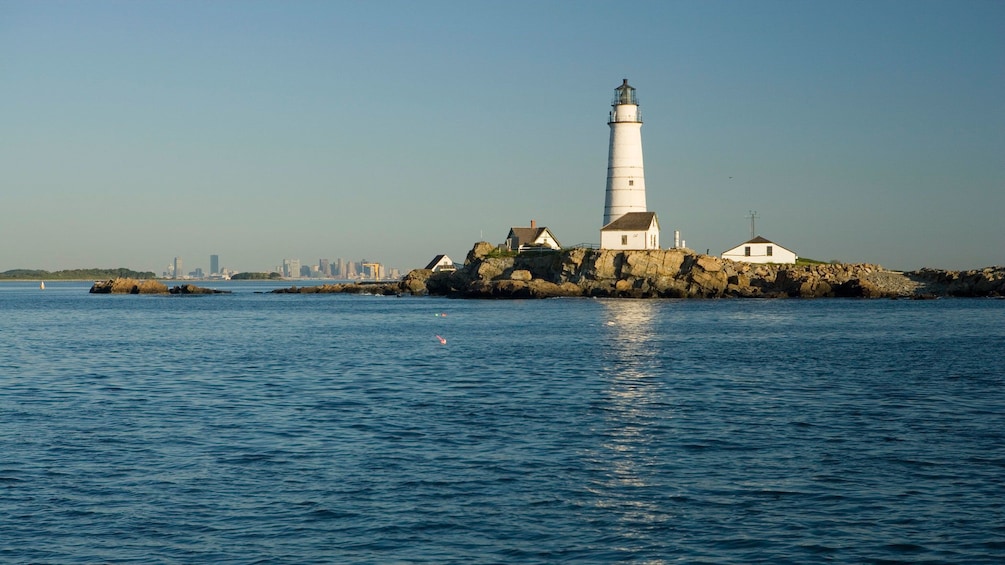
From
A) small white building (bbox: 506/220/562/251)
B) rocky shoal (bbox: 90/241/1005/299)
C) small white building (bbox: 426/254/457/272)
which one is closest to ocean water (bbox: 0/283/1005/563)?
rocky shoal (bbox: 90/241/1005/299)

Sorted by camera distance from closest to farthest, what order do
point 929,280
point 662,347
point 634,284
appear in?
point 662,347, point 634,284, point 929,280

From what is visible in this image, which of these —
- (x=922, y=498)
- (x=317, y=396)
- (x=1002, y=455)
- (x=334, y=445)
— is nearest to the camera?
(x=922, y=498)

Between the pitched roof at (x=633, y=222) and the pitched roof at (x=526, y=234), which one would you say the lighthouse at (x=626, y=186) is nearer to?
the pitched roof at (x=633, y=222)

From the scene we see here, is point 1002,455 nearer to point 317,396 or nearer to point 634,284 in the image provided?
point 317,396

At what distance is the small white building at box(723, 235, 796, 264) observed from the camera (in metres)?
115

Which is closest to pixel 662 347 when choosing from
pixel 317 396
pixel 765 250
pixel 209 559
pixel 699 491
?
pixel 317 396

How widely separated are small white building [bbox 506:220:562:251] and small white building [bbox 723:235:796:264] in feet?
79.3

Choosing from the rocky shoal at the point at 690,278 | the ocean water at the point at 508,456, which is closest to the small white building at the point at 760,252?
Result: the rocky shoal at the point at 690,278

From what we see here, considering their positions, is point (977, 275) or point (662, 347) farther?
point (977, 275)

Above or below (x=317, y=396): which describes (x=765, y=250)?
above

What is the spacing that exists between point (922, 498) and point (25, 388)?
93.3 ft

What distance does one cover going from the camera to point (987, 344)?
47.2 metres

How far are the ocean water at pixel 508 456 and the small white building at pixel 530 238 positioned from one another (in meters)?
81.1

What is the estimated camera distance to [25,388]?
32469 millimetres
